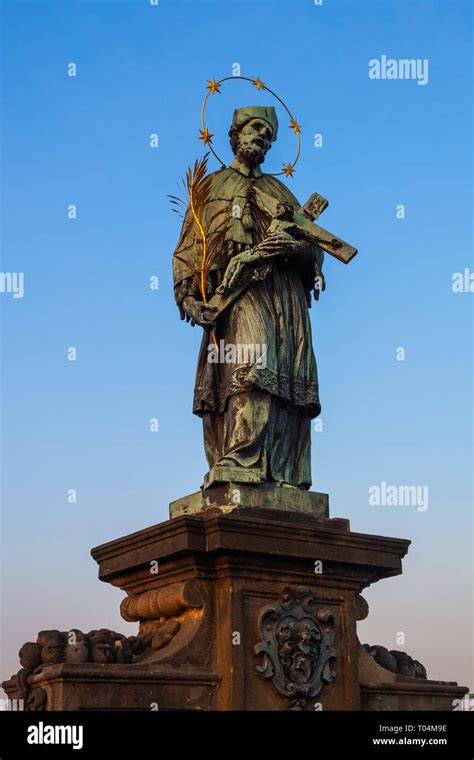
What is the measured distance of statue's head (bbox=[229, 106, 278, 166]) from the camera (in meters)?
11.8

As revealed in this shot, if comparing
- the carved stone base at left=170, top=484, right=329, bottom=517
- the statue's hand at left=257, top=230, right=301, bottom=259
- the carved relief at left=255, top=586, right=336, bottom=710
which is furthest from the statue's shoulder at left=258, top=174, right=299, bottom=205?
the carved relief at left=255, top=586, right=336, bottom=710

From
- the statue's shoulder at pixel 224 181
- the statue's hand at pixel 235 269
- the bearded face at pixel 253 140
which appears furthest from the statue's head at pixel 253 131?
the statue's hand at pixel 235 269

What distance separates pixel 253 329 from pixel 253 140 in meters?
2.15

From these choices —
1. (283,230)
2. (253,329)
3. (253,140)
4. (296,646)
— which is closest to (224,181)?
(253,140)

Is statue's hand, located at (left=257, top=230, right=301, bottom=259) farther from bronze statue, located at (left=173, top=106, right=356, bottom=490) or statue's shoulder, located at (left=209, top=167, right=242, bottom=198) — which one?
statue's shoulder, located at (left=209, top=167, right=242, bottom=198)

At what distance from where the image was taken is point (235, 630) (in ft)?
31.7

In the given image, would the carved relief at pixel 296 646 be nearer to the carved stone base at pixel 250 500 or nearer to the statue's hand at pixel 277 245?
the carved stone base at pixel 250 500

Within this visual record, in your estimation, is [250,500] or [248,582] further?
[250,500]

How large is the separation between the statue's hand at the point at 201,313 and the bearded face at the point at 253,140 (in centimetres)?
174

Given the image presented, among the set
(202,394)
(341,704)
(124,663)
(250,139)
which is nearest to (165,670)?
(124,663)

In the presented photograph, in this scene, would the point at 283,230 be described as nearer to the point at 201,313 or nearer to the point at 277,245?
the point at 277,245

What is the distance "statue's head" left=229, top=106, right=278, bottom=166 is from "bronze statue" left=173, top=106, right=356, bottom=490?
10mm
